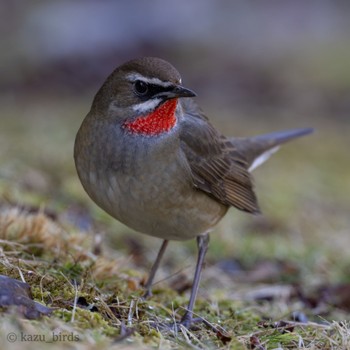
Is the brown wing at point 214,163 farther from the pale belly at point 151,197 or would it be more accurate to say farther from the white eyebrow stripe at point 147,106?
the white eyebrow stripe at point 147,106

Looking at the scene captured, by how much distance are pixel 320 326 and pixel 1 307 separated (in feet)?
7.10

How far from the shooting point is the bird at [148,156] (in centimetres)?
531

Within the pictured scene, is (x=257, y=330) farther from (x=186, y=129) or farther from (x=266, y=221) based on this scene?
(x=266, y=221)

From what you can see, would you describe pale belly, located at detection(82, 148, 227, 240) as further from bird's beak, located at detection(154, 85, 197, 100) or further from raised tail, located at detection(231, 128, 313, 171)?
raised tail, located at detection(231, 128, 313, 171)

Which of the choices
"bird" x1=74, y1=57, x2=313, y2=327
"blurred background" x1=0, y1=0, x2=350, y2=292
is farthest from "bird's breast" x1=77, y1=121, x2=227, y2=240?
"blurred background" x1=0, y1=0, x2=350, y2=292

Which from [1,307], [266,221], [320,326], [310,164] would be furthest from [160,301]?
[310,164]

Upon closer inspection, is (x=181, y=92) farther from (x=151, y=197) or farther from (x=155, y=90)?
(x=151, y=197)

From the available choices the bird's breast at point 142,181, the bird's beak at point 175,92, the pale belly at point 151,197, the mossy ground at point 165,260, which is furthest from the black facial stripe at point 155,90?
the mossy ground at point 165,260

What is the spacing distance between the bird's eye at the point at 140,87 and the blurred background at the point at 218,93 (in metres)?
2.02

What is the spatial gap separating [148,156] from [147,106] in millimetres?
355

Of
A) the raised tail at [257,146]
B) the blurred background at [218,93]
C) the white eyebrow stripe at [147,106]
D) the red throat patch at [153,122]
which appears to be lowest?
the blurred background at [218,93]

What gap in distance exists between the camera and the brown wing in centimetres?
588

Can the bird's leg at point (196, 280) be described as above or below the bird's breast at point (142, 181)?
below

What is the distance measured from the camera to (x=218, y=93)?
16344 millimetres
